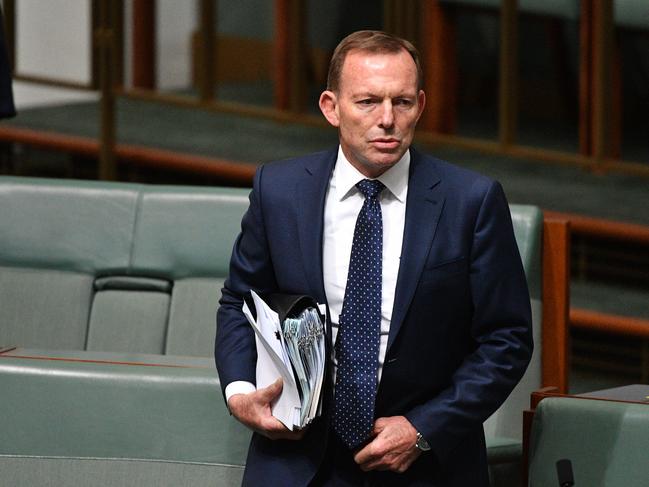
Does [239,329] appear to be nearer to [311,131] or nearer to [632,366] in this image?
[632,366]

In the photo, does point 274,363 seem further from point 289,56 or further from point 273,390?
point 289,56

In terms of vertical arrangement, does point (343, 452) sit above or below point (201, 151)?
below

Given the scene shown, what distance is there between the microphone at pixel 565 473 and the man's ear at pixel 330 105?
603 millimetres

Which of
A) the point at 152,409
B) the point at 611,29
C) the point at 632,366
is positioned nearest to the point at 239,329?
the point at 152,409

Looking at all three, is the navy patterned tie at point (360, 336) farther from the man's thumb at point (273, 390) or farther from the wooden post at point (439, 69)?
the wooden post at point (439, 69)

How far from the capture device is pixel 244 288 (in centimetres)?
207

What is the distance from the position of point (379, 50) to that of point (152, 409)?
79cm

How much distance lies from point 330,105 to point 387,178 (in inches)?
5.3

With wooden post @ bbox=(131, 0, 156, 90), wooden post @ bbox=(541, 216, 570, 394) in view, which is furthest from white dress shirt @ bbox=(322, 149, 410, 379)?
wooden post @ bbox=(131, 0, 156, 90)

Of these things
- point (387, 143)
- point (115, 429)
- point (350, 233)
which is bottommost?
point (115, 429)

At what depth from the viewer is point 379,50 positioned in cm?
193

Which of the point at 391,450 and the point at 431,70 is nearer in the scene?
the point at 391,450

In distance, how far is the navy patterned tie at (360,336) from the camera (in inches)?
77.2

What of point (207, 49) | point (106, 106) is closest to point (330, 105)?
point (106, 106)
